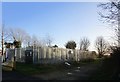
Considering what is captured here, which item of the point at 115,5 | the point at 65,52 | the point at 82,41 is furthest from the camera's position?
the point at 82,41

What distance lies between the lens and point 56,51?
53375mm

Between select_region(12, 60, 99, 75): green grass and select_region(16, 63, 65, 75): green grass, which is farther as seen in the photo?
select_region(16, 63, 65, 75): green grass

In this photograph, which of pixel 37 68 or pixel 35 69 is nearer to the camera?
pixel 35 69

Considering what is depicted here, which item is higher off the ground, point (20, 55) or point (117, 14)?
point (117, 14)

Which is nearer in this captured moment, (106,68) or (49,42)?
(106,68)

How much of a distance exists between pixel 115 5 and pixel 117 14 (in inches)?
22.7

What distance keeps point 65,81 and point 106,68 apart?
18.1ft

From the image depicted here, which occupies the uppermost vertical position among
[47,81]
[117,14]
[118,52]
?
[117,14]

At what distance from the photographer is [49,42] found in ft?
258

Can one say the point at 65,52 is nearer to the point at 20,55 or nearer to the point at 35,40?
the point at 20,55

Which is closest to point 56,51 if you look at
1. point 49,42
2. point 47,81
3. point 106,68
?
point 49,42

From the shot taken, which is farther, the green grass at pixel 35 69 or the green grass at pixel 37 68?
the green grass at pixel 35 69

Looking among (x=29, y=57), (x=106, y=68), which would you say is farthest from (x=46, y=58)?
(x=106, y=68)

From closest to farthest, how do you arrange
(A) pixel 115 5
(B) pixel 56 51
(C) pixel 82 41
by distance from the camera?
(A) pixel 115 5 < (B) pixel 56 51 < (C) pixel 82 41
